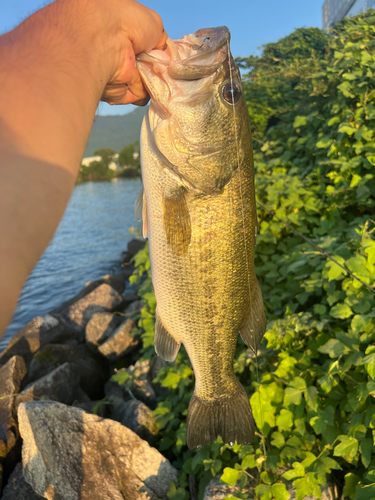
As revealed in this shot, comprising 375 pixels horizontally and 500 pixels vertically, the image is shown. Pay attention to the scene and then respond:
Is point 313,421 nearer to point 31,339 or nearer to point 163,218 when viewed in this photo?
point 163,218

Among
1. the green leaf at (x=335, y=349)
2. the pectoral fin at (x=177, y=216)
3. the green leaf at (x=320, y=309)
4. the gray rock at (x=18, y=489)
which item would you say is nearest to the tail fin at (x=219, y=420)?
the green leaf at (x=335, y=349)

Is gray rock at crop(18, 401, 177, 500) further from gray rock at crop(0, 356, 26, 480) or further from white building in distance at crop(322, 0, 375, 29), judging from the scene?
white building in distance at crop(322, 0, 375, 29)

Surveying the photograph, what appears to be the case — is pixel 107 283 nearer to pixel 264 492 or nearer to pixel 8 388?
pixel 8 388

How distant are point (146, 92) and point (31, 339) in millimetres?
5633

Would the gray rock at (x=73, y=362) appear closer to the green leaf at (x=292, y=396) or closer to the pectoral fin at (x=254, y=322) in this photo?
the green leaf at (x=292, y=396)

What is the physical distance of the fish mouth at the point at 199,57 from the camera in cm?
170

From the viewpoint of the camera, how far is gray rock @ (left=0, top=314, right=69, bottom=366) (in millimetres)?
5922

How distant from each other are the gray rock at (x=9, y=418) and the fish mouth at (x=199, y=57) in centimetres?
419

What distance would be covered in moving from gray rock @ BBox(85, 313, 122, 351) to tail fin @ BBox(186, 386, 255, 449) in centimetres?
435

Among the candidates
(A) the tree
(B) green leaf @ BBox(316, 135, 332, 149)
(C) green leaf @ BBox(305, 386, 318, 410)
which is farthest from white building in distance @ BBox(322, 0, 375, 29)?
(C) green leaf @ BBox(305, 386, 318, 410)

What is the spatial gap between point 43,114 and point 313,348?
2495mm

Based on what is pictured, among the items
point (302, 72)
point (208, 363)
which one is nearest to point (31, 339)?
point (208, 363)

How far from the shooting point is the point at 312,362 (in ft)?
8.68

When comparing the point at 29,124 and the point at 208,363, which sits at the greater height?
the point at 29,124
